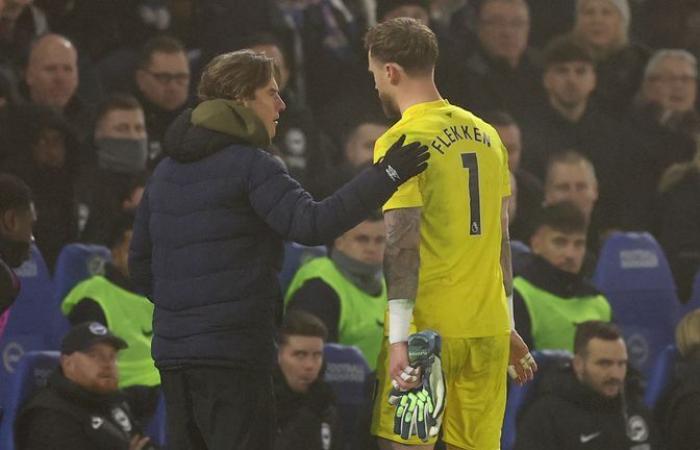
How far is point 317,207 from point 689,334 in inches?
181

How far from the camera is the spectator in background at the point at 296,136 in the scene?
420 inches

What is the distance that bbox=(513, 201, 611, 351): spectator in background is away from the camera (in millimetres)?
9492

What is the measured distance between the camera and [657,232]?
1150 cm

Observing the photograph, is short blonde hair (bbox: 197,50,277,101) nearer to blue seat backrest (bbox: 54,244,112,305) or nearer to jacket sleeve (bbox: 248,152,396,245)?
jacket sleeve (bbox: 248,152,396,245)

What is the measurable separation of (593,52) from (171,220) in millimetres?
7686

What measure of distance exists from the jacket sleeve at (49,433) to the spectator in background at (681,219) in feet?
14.6

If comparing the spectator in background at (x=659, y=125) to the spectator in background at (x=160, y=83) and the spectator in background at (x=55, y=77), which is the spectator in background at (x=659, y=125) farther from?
the spectator in background at (x=55, y=77)

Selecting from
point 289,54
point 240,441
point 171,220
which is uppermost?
point 289,54

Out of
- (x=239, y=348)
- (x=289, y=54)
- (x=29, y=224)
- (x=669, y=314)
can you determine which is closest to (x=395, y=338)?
(x=239, y=348)

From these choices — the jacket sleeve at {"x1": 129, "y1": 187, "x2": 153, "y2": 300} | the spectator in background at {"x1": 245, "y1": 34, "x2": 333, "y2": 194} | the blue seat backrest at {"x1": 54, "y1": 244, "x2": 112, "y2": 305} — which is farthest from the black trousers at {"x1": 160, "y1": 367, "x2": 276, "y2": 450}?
the spectator in background at {"x1": 245, "y1": 34, "x2": 333, "y2": 194}

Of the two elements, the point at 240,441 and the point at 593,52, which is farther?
the point at 593,52

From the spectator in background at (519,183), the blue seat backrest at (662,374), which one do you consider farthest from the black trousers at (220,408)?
the spectator in background at (519,183)

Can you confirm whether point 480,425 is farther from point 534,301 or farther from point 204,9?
point 204,9

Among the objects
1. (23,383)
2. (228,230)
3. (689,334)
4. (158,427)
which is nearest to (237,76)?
(228,230)
